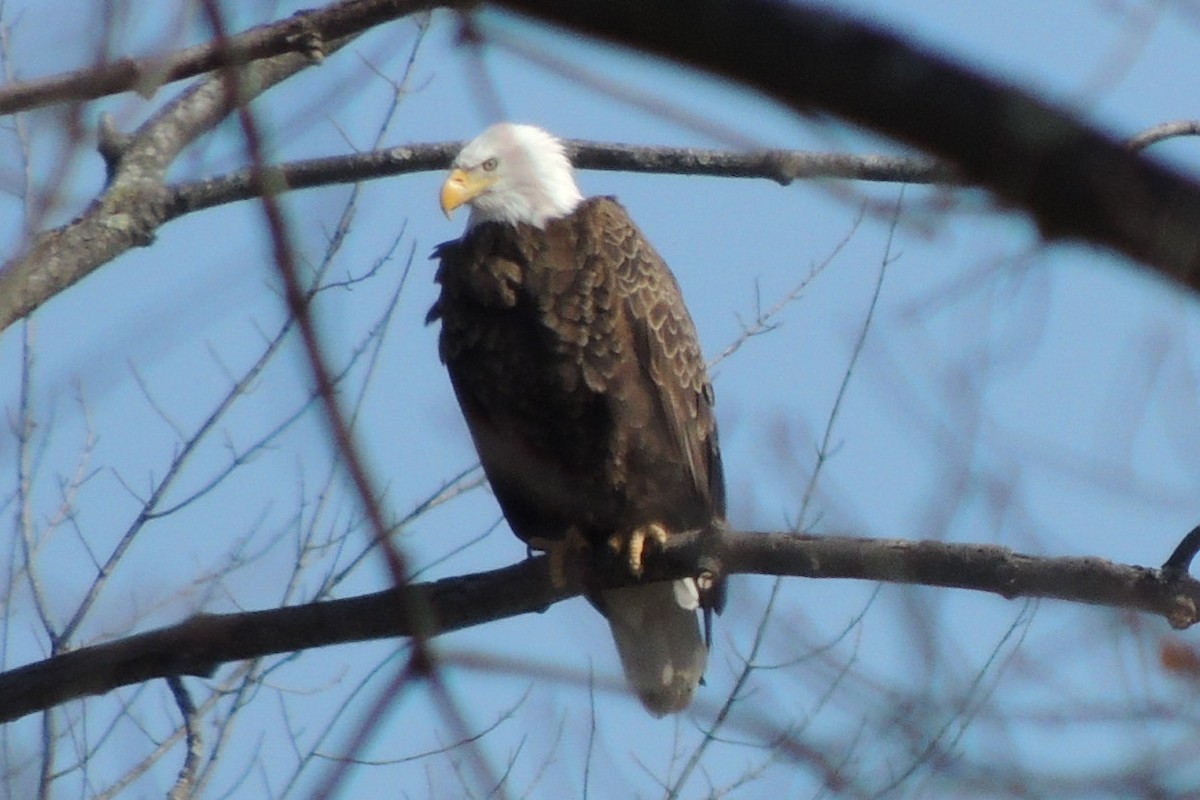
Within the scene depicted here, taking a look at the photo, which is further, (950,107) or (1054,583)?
(1054,583)

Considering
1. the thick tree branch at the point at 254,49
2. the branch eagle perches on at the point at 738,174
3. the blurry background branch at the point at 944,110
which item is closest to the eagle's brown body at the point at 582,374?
the branch eagle perches on at the point at 738,174

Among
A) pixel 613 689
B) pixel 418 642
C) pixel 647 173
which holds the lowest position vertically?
pixel 418 642

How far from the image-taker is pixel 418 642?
1148 millimetres

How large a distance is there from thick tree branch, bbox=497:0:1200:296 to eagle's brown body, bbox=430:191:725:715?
3675 mm

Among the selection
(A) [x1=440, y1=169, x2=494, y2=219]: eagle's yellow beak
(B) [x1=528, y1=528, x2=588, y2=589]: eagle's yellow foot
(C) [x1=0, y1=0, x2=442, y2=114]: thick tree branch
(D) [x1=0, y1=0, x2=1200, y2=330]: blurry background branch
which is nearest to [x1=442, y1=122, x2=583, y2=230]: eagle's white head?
(A) [x1=440, y1=169, x2=494, y2=219]: eagle's yellow beak

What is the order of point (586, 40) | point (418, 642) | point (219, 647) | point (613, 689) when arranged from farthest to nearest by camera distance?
point (219, 647), point (613, 689), point (418, 642), point (586, 40)

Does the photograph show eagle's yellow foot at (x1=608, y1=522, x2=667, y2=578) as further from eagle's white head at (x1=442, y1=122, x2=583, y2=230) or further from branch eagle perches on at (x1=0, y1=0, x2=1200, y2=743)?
eagle's white head at (x1=442, y1=122, x2=583, y2=230)

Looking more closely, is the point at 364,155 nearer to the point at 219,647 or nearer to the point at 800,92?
the point at 219,647

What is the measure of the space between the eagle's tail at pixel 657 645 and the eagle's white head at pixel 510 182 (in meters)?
1.26

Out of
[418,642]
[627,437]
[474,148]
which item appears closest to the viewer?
[418,642]

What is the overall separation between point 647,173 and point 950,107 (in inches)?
154

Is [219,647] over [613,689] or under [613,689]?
over

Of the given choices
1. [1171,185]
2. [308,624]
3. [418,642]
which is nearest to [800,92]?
[1171,185]

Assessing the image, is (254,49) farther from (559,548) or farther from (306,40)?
(559,548)
